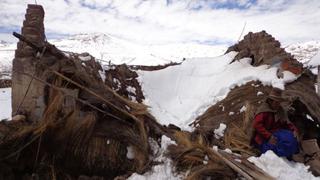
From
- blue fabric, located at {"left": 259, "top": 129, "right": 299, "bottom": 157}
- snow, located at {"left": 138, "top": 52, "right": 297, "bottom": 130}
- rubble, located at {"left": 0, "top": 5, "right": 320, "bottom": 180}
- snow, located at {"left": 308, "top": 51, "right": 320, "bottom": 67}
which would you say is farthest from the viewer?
snow, located at {"left": 138, "top": 52, "right": 297, "bottom": 130}

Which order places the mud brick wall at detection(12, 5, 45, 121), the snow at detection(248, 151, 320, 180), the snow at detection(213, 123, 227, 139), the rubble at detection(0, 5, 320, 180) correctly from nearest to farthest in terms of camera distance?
the rubble at detection(0, 5, 320, 180) < the snow at detection(248, 151, 320, 180) < the mud brick wall at detection(12, 5, 45, 121) < the snow at detection(213, 123, 227, 139)

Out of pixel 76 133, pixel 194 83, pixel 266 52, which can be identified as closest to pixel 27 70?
pixel 76 133

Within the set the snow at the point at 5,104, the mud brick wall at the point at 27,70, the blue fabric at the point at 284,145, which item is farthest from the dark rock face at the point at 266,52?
the snow at the point at 5,104

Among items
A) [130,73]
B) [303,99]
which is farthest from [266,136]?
[130,73]

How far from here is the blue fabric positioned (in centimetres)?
608

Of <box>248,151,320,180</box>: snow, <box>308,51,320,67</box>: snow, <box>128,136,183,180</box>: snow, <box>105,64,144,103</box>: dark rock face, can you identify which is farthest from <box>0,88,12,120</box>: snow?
<box>308,51,320,67</box>: snow

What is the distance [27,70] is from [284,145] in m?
4.03

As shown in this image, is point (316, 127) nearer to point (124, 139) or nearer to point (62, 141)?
point (124, 139)

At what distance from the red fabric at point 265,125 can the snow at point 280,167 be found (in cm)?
43

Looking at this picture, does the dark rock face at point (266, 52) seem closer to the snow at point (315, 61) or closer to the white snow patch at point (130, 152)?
the snow at point (315, 61)

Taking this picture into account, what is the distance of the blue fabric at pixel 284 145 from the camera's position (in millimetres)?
6079

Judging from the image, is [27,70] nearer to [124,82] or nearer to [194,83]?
[124,82]

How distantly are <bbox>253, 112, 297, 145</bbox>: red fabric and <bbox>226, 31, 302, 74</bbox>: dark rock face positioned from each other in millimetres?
2398

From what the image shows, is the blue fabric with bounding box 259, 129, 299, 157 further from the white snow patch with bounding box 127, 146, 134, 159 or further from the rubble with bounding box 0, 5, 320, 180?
the white snow patch with bounding box 127, 146, 134, 159
